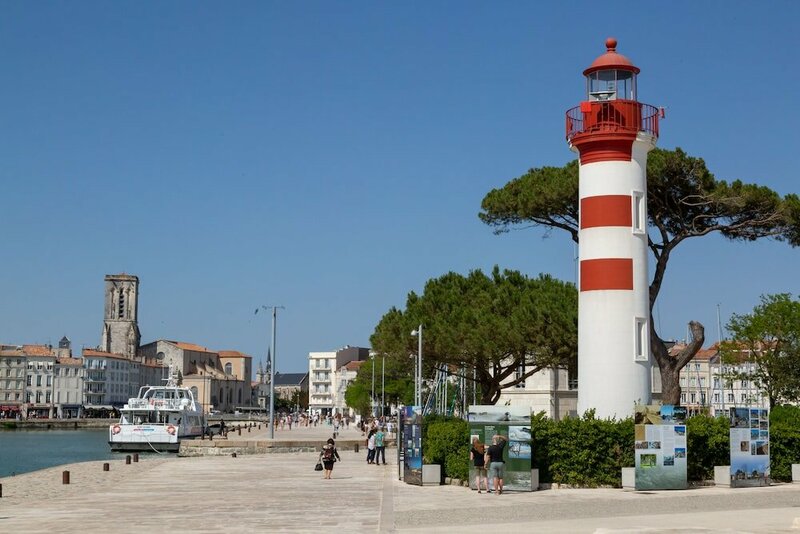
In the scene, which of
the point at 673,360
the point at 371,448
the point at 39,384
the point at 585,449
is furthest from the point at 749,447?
the point at 39,384

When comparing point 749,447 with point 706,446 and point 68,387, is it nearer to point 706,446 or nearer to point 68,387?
point 706,446

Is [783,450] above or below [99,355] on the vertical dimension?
below

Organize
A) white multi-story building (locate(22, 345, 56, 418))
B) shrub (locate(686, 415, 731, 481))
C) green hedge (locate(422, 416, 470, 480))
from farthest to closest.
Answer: white multi-story building (locate(22, 345, 56, 418)) → shrub (locate(686, 415, 731, 481)) → green hedge (locate(422, 416, 470, 480))

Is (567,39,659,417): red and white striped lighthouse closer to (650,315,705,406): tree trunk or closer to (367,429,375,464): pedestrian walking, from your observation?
(650,315,705,406): tree trunk

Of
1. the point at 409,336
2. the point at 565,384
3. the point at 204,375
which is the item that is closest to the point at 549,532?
the point at 409,336

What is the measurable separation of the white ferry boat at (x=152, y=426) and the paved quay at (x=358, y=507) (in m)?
36.0

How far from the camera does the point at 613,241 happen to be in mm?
27656

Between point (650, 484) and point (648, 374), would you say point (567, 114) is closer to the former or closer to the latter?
point (648, 374)

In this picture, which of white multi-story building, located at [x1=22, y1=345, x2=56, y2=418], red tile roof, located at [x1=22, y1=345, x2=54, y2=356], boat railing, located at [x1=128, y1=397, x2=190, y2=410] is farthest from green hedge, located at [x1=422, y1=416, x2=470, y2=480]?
red tile roof, located at [x1=22, y1=345, x2=54, y2=356]

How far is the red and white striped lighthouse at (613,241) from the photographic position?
2742cm

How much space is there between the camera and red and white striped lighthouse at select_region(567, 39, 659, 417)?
27.4 m

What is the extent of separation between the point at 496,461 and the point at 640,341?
224 inches

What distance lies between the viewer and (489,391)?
4762 centimetres

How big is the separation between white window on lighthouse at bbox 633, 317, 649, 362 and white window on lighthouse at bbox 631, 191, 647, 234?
2462 millimetres
